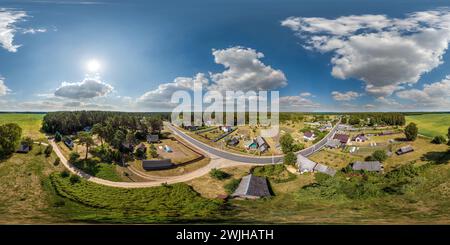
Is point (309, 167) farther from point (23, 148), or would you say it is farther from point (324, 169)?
point (23, 148)

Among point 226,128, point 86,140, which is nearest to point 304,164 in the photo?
point 226,128

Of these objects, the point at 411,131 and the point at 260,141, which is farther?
the point at 411,131

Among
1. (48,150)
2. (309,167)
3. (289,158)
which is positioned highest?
(48,150)

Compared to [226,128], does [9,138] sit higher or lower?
lower

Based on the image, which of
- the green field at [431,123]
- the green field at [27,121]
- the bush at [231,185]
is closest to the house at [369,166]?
the green field at [431,123]

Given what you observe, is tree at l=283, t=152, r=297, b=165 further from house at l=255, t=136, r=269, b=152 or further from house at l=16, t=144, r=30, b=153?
house at l=16, t=144, r=30, b=153

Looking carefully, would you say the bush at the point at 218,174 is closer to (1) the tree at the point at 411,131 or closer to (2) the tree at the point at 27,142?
(2) the tree at the point at 27,142

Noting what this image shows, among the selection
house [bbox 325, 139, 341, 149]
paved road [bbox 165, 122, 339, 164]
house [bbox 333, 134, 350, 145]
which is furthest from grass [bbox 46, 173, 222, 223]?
house [bbox 333, 134, 350, 145]
